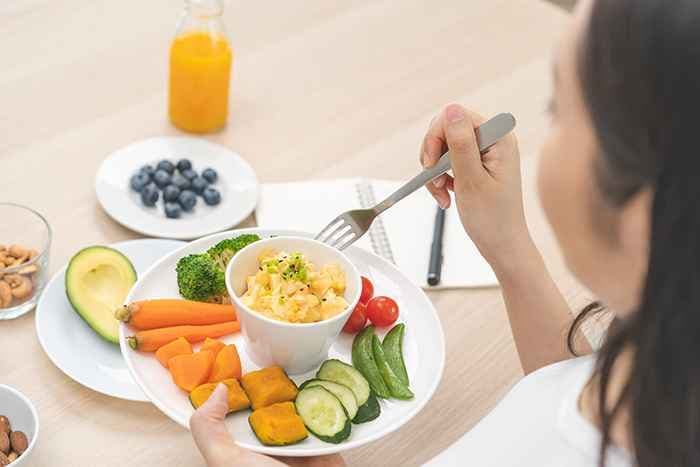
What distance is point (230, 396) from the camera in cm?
106

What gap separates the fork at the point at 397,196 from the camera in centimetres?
118

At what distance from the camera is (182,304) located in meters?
1.18

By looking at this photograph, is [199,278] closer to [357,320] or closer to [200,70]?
[357,320]

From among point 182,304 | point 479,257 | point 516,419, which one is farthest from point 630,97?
point 479,257

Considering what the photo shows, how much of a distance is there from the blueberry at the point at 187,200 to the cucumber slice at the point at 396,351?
1.43ft

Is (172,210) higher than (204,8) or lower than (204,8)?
lower

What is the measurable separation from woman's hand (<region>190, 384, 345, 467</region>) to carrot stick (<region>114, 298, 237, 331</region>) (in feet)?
0.55

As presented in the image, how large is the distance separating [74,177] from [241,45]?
1.65ft

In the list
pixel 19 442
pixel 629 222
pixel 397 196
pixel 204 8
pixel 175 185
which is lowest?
pixel 19 442

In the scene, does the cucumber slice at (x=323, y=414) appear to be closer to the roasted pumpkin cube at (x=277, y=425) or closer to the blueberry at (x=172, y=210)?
the roasted pumpkin cube at (x=277, y=425)

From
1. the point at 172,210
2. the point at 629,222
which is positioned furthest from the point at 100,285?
the point at 629,222

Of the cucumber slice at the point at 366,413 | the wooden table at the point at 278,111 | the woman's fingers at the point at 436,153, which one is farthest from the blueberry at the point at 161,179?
the cucumber slice at the point at 366,413

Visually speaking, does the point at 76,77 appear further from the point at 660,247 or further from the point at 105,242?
the point at 660,247

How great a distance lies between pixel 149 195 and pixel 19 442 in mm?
510
